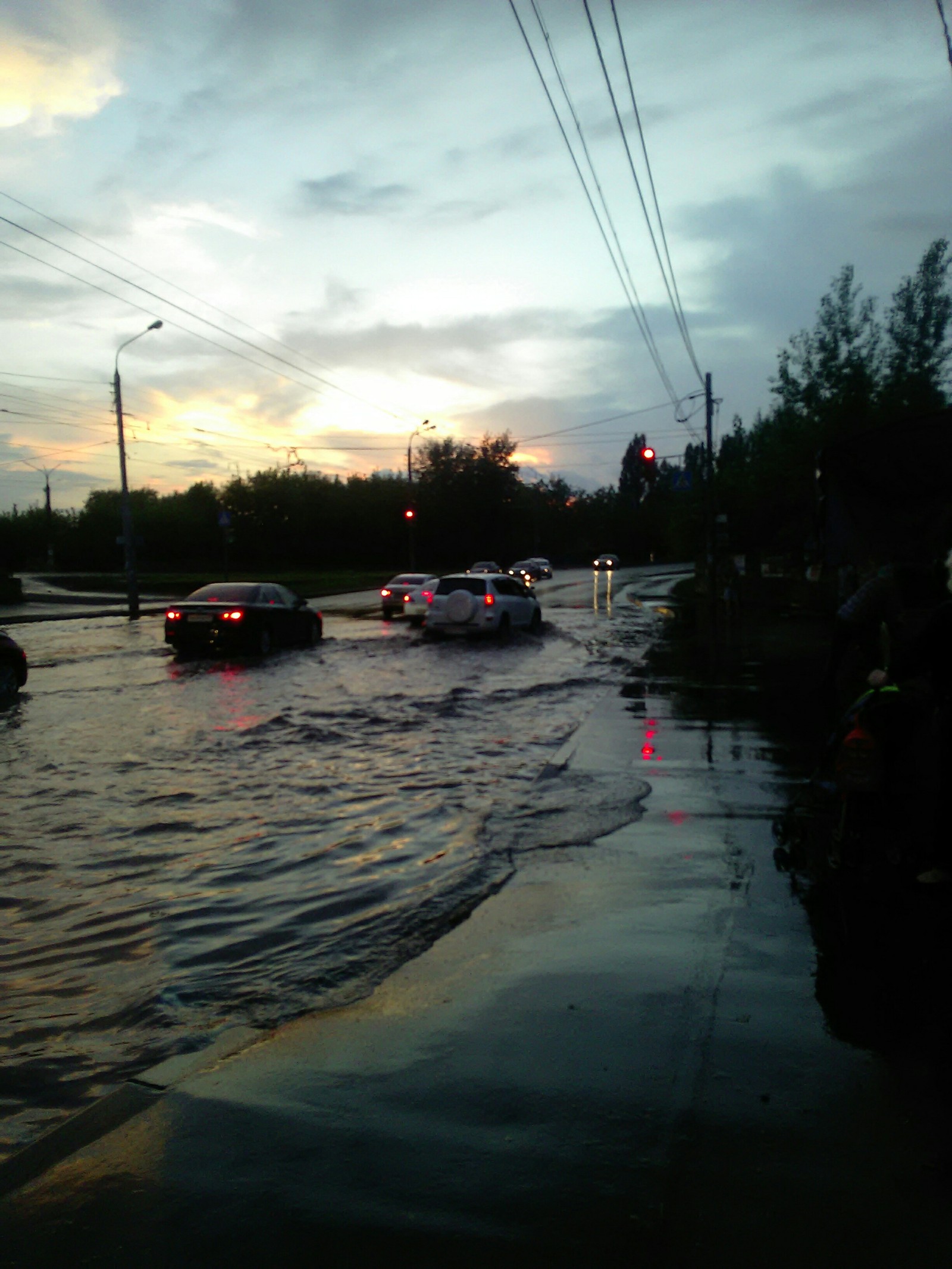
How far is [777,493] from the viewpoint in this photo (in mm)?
45312

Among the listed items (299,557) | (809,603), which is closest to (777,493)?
(809,603)

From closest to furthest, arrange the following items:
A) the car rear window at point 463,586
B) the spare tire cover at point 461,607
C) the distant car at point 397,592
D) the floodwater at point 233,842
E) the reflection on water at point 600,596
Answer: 1. the floodwater at point 233,842
2. the spare tire cover at point 461,607
3. the car rear window at point 463,586
4. the distant car at point 397,592
5. the reflection on water at point 600,596

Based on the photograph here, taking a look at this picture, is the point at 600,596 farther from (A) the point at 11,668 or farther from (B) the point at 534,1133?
(B) the point at 534,1133

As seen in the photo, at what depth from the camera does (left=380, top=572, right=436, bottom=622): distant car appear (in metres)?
33.2

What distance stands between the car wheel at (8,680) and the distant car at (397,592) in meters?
17.3

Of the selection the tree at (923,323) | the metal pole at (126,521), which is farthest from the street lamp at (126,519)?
the tree at (923,323)

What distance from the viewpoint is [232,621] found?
2022cm

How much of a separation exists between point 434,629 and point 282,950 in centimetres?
1997

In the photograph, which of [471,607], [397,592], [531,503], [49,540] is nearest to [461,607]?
[471,607]

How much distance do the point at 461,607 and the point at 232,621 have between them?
20.6 ft

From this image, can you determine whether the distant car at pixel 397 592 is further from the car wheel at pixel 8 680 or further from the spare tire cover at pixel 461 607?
the car wheel at pixel 8 680

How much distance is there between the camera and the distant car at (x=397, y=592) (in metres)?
33.2

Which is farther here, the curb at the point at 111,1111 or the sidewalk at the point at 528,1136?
the curb at the point at 111,1111

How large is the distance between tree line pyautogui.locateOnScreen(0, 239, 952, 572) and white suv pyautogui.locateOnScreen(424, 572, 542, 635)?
24.2 ft
